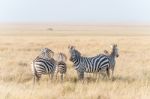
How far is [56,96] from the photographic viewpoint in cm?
970

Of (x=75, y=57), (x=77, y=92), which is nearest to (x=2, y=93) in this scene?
(x=77, y=92)

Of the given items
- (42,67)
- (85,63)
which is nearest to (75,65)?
(85,63)

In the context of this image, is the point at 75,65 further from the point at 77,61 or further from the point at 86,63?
the point at 86,63

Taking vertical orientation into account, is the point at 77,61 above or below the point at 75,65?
above

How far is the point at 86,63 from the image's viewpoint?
46.2 feet

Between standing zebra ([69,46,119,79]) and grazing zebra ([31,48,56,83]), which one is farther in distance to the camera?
standing zebra ([69,46,119,79])

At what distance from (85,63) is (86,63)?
0.04m

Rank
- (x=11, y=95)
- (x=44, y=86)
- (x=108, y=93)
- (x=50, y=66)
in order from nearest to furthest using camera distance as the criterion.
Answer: (x=11, y=95) < (x=108, y=93) < (x=44, y=86) < (x=50, y=66)

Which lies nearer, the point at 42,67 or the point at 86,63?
the point at 42,67

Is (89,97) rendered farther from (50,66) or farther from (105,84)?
(50,66)

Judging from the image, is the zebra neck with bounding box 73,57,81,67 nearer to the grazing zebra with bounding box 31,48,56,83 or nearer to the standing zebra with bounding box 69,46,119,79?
the standing zebra with bounding box 69,46,119,79

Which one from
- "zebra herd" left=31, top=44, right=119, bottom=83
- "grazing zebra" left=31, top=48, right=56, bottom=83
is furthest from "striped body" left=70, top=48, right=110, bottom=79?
"grazing zebra" left=31, top=48, right=56, bottom=83

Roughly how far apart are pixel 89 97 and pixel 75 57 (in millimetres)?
4511

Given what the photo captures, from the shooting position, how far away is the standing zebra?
1397cm
